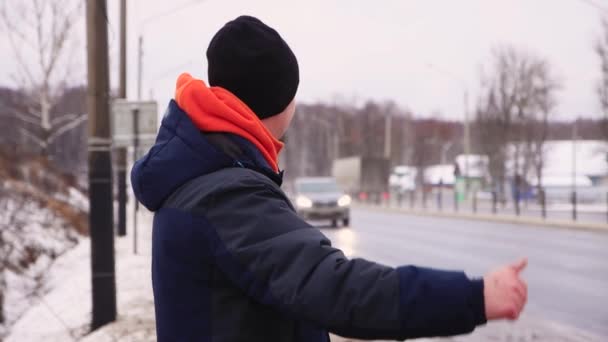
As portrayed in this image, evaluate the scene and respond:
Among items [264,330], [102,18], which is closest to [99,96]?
[102,18]

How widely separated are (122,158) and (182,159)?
57.8ft

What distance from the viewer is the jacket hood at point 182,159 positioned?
1.56 metres

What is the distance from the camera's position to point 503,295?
4.28 feet

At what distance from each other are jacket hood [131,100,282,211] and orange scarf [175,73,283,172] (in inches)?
0.6

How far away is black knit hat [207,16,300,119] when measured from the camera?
64.3 inches

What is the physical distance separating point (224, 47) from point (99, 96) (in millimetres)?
5635

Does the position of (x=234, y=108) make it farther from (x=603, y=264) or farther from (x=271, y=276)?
(x=603, y=264)

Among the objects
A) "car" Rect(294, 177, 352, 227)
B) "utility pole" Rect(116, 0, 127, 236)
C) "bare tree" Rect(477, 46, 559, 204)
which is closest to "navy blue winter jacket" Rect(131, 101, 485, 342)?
"utility pole" Rect(116, 0, 127, 236)

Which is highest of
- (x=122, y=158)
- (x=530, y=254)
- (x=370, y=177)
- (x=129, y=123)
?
(x=129, y=123)

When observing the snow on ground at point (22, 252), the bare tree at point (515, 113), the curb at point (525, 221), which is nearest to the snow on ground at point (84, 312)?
the snow on ground at point (22, 252)

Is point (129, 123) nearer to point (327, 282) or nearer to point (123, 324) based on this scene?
point (123, 324)

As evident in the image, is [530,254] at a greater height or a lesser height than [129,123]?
lesser

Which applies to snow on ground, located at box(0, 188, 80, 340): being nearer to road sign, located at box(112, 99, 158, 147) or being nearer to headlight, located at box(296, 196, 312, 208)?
road sign, located at box(112, 99, 158, 147)

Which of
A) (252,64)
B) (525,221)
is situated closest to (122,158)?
(525,221)
